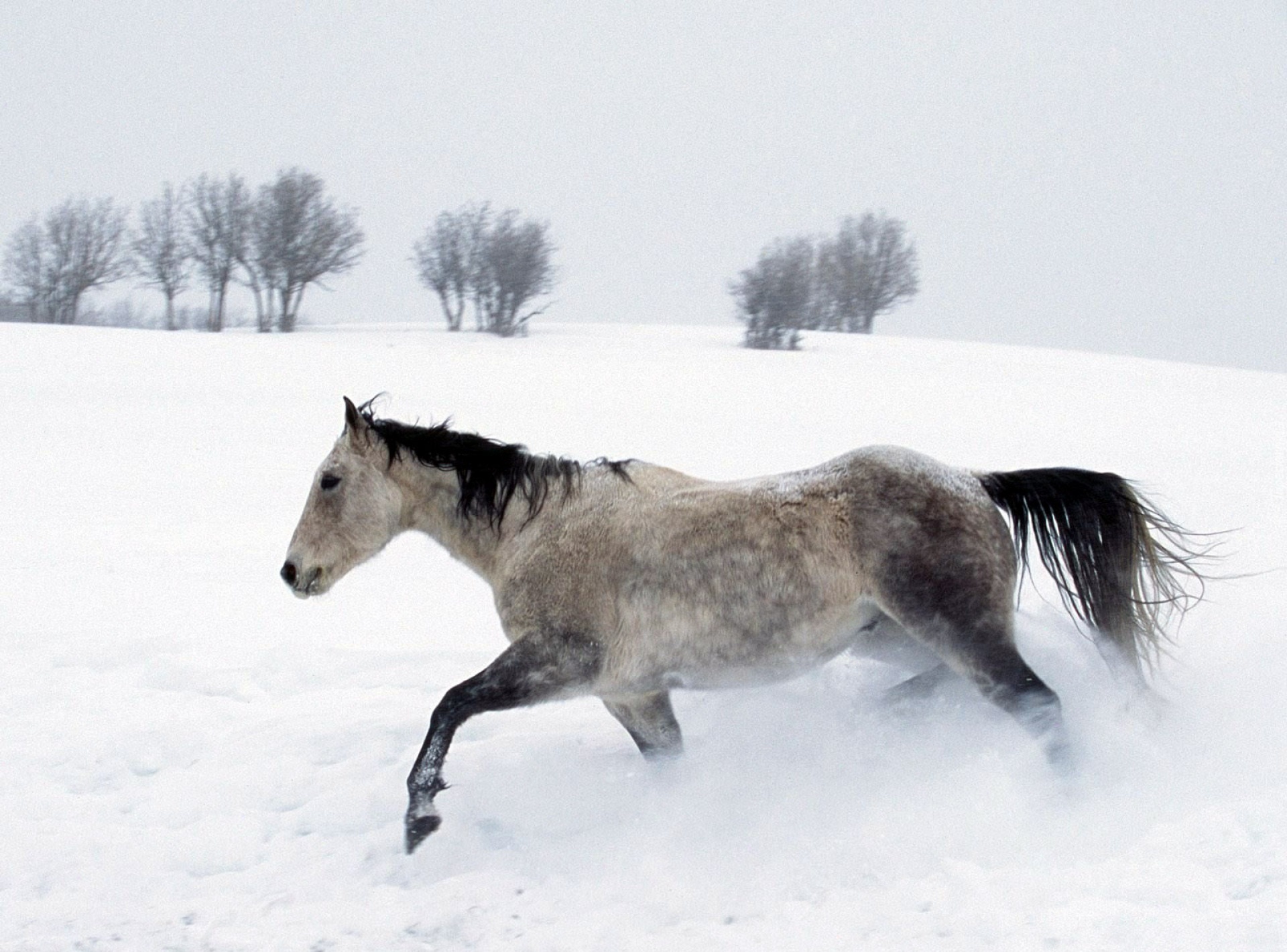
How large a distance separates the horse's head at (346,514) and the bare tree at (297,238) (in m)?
44.8

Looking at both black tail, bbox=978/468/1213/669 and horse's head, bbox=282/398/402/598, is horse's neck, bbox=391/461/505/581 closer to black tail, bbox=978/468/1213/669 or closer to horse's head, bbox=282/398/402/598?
horse's head, bbox=282/398/402/598

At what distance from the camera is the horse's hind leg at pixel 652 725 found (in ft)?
16.3

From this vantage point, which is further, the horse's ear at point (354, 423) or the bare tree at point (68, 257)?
the bare tree at point (68, 257)

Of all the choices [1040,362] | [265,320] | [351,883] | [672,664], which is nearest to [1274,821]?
[672,664]

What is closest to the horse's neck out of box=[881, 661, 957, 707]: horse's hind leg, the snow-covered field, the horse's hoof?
the snow-covered field

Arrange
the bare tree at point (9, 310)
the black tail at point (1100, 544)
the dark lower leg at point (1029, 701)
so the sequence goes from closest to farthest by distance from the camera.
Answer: the dark lower leg at point (1029, 701), the black tail at point (1100, 544), the bare tree at point (9, 310)

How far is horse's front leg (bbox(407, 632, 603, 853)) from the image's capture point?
436 cm

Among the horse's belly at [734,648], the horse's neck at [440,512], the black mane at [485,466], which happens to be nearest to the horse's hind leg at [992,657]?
the horse's belly at [734,648]

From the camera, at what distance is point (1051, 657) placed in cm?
494

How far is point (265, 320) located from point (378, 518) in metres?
45.9

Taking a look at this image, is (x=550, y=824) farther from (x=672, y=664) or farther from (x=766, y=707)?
(x=766, y=707)

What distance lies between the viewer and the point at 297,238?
48844 millimetres

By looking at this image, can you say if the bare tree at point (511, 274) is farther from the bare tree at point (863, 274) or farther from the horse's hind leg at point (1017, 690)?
the horse's hind leg at point (1017, 690)

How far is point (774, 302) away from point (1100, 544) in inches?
1597
